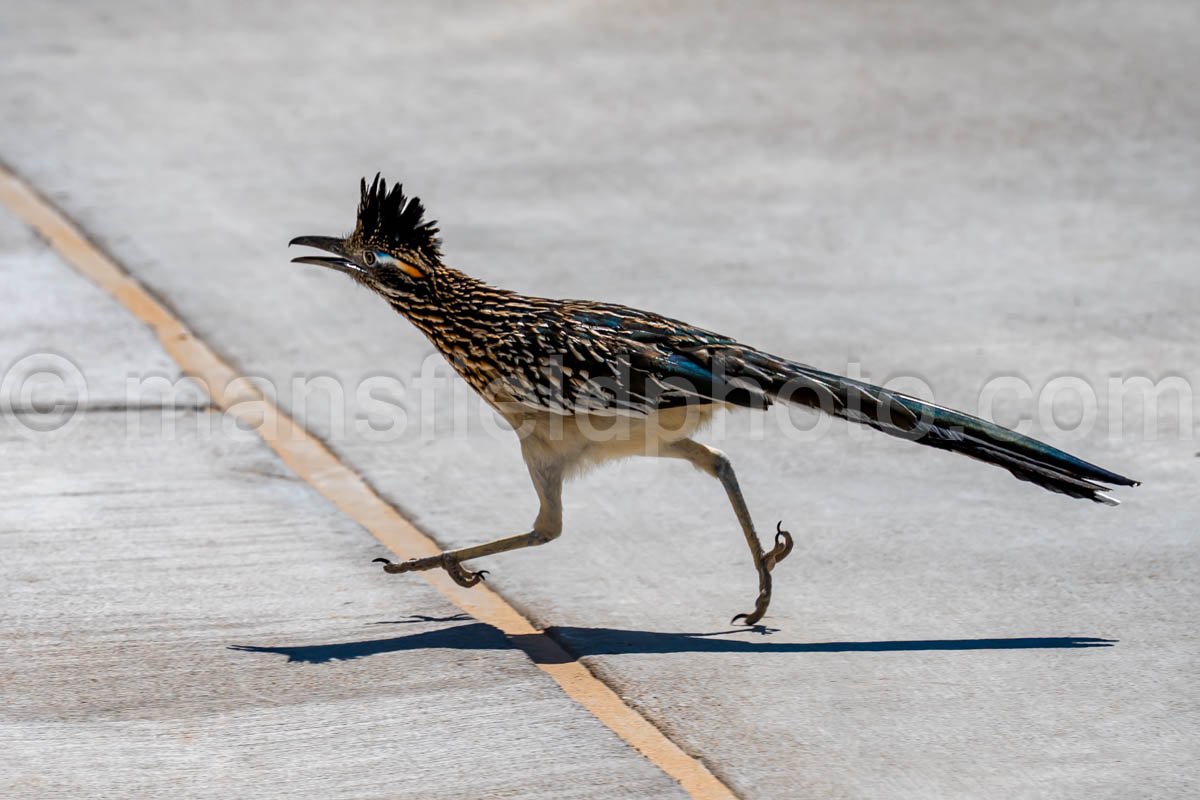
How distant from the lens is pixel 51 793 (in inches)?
200

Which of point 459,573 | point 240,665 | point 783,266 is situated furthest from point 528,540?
point 783,266

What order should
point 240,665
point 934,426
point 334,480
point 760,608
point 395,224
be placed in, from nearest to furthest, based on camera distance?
point 240,665
point 934,426
point 760,608
point 395,224
point 334,480

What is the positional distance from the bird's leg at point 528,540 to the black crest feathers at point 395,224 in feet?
2.94

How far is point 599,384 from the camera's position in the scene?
617cm

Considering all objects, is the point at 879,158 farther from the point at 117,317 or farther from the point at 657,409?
the point at 657,409

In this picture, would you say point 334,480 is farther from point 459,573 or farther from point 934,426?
point 934,426

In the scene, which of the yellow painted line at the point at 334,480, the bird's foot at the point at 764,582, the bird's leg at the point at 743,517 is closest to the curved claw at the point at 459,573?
the yellow painted line at the point at 334,480

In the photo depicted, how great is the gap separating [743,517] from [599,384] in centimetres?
77

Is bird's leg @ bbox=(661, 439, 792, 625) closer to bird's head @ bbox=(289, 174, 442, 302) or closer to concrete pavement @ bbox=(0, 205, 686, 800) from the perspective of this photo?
concrete pavement @ bbox=(0, 205, 686, 800)

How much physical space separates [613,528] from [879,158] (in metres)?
6.11

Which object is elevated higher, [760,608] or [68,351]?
[68,351]

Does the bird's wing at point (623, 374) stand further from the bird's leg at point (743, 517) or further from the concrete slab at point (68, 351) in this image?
the concrete slab at point (68, 351)

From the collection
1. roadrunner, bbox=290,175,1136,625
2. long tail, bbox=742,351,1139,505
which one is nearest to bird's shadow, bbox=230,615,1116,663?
roadrunner, bbox=290,175,1136,625

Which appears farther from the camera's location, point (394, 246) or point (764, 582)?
point (394, 246)
